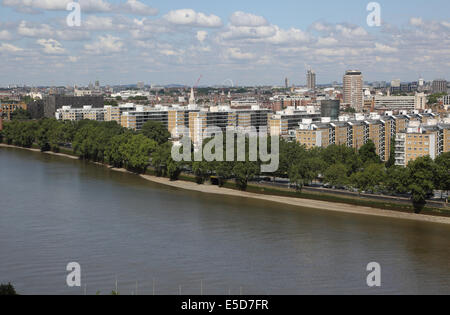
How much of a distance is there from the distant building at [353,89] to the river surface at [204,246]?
33216mm

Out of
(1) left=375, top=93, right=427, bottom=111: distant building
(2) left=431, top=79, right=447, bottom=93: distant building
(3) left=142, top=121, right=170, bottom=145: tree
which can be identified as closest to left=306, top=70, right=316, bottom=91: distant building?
(2) left=431, top=79, right=447, bottom=93: distant building

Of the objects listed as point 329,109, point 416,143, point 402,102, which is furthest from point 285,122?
point 402,102

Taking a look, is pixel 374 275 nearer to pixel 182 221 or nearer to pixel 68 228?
pixel 182 221

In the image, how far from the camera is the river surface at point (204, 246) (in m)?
6.99

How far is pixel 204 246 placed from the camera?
8719 millimetres

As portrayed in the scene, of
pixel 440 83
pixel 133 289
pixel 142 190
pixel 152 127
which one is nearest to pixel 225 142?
pixel 142 190

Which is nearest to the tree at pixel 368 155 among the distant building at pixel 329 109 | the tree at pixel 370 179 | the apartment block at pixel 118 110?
the tree at pixel 370 179

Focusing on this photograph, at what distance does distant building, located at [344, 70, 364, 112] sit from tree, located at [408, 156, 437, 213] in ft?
110

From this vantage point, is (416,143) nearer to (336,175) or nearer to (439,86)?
(336,175)

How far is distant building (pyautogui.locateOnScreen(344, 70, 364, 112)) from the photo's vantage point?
4456 centimetres

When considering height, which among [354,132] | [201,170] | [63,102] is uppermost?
[63,102]

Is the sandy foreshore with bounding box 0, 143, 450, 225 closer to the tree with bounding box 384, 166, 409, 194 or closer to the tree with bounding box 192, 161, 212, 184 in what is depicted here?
the tree with bounding box 192, 161, 212, 184

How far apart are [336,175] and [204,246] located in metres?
5.15

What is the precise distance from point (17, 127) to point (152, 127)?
777 cm
